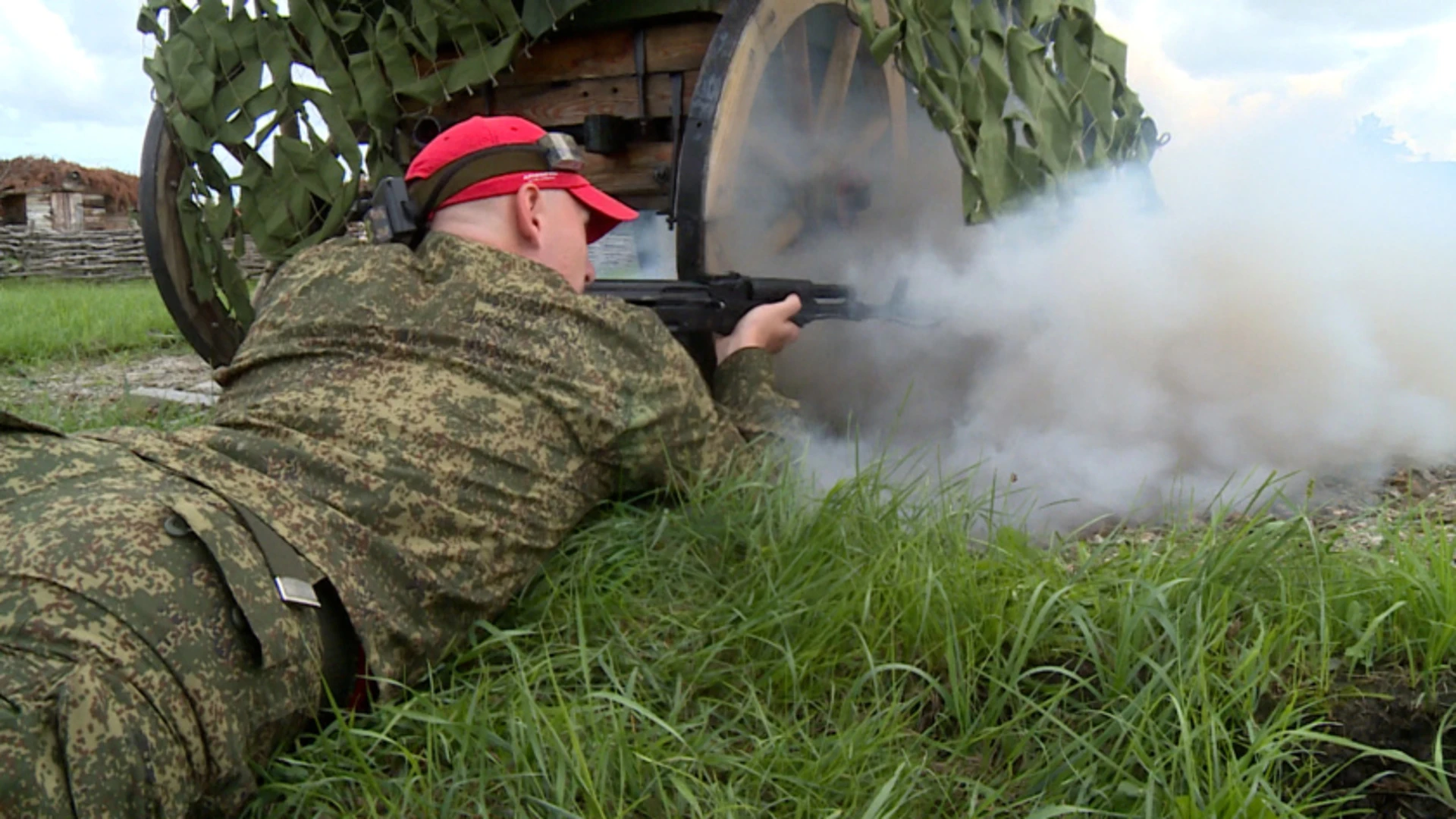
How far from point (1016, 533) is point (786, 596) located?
0.49 m

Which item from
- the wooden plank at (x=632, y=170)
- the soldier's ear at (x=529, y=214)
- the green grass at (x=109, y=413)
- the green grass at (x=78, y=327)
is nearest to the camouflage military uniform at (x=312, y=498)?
the soldier's ear at (x=529, y=214)

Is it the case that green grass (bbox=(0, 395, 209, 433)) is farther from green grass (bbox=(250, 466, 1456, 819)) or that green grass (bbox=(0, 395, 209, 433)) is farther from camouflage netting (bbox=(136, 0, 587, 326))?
green grass (bbox=(250, 466, 1456, 819))

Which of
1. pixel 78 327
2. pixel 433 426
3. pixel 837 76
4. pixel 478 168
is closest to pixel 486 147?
pixel 478 168

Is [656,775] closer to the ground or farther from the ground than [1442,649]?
closer to the ground

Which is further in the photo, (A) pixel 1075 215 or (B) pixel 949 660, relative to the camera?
(A) pixel 1075 215

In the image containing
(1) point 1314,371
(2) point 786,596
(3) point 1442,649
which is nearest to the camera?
(3) point 1442,649

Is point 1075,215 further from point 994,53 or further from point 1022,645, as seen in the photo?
point 1022,645

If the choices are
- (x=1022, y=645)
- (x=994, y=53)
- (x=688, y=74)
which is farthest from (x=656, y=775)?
(x=994, y=53)

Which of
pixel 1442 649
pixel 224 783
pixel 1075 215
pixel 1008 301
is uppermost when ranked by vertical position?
pixel 1075 215

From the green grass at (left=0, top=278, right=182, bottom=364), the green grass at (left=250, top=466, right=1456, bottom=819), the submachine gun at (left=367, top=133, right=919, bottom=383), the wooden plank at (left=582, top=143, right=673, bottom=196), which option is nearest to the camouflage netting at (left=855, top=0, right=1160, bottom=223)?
the submachine gun at (left=367, top=133, right=919, bottom=383)

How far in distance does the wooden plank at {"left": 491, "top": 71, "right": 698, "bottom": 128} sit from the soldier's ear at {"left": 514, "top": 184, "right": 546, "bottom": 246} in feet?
4.13

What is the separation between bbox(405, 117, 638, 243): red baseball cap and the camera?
2391 mm

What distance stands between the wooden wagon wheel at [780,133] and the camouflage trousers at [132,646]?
1602mm

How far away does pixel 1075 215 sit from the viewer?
13.1ft
